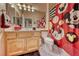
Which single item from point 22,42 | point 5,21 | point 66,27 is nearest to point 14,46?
point 22,42

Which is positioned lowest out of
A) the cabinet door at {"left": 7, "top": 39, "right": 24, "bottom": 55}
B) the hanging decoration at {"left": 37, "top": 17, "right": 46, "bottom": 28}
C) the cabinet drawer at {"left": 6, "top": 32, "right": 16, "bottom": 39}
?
the cabinet door at {"left": 7, "top": 39, "right": 24, "bottom": 55}

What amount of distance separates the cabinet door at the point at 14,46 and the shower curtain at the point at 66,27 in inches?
14.4

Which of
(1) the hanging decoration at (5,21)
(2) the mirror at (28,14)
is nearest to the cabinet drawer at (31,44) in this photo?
(2) the mirror at (28,14)

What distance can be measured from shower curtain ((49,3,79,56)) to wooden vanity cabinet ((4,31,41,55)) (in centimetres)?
19

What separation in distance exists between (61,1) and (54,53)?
22.4 inches

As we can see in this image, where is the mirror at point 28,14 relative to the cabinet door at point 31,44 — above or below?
above

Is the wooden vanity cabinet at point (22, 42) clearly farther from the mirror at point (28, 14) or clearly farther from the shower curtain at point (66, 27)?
the shower curtain at point (66, 27)

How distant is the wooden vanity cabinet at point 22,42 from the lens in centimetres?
128

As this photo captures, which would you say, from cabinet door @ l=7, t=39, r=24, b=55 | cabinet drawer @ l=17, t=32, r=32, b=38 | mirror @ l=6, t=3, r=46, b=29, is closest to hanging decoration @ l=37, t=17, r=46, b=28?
mirror @ l=6, t=3, r=46, b=29

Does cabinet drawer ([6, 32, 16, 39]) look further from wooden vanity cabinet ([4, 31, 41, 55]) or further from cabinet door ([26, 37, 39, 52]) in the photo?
cabinet door ([26, 37, 39, 52])

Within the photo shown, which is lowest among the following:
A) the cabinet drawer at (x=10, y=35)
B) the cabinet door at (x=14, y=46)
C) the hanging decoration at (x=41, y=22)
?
the cabinet door at (x=14, y=46)

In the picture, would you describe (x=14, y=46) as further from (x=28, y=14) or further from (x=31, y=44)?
(x=28, y=14)

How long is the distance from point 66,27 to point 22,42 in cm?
51

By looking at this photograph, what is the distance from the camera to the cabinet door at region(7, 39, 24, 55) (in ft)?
4.20
